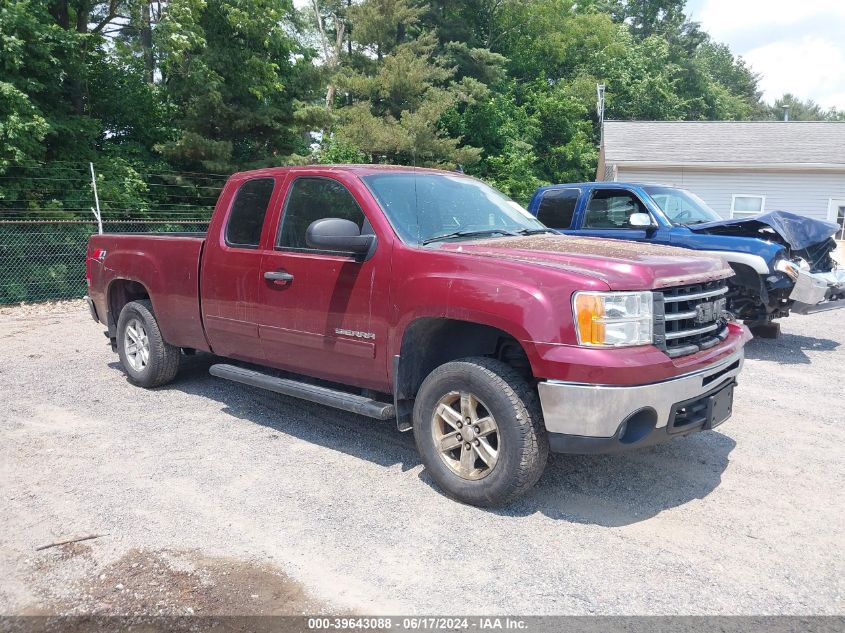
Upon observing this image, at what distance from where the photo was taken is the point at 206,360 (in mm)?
7488

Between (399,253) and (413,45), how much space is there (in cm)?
2608

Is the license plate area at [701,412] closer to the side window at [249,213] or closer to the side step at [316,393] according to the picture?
the side step at [316,393]

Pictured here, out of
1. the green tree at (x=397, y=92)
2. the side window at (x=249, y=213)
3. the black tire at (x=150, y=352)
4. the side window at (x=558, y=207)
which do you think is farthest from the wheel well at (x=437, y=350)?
the green tree at (x=397, y=92)

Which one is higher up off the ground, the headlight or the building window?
the headlight

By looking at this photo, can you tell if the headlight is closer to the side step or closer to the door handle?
the side step

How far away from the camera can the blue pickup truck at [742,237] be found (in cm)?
729

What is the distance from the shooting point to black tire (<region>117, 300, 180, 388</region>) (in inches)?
242

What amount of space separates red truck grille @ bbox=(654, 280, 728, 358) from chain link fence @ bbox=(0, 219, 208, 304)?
10.1m

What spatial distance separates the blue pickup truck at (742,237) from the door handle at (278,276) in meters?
4.77

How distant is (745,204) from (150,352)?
20.0 m

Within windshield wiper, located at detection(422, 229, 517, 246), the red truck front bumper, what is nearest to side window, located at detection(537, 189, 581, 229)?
windshield wiper, located at detection(422, 229, 517, 246)

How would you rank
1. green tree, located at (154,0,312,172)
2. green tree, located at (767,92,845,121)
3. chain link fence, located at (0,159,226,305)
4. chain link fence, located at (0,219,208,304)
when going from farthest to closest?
green tree, located at (767,92,845,121)
green tree, located at (154,0,312,172)
chain link fence, located at (0,159,226,305)
chain link fence, located at (0,219,208,304)

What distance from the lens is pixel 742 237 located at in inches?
299

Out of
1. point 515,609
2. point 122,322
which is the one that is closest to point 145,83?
point 122,322
